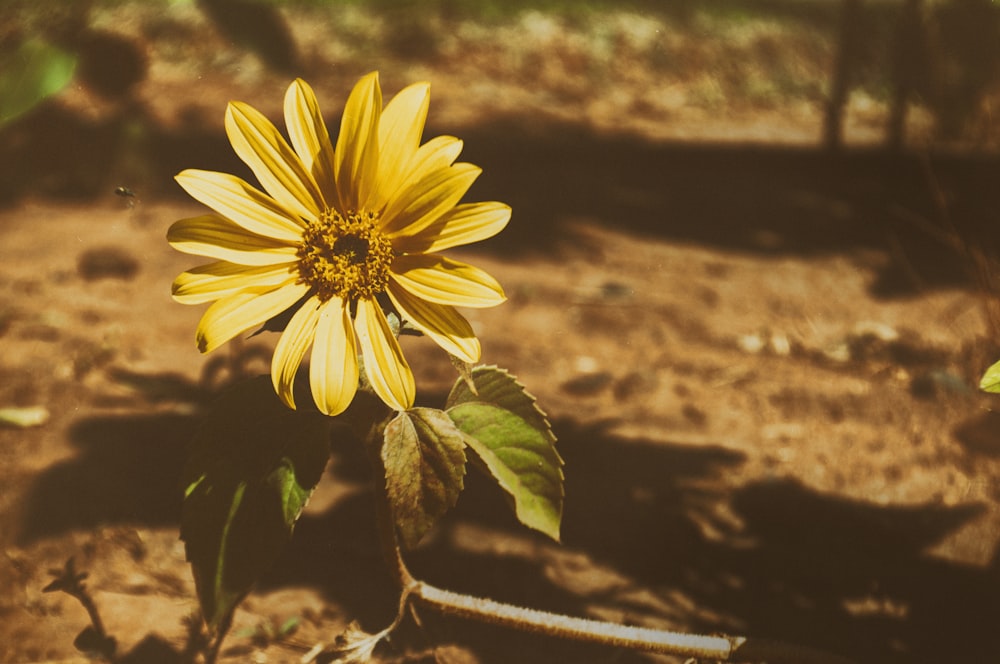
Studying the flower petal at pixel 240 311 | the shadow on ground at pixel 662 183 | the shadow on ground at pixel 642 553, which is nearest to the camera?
the flower petal at pixel 240 311

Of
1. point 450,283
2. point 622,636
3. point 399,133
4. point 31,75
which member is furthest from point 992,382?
point 31,75

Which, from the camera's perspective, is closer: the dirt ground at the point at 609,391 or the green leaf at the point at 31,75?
the dirt ground at the point at 609,391

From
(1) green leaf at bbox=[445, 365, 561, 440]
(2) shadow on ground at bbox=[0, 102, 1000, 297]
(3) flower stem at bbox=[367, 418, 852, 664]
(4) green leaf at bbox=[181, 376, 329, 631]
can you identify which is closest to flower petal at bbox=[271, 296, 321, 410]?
(4) green leaf at bbox=[181, 376, 329, 631]

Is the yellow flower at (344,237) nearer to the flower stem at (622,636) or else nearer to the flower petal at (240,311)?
the flower petal at (240,311)

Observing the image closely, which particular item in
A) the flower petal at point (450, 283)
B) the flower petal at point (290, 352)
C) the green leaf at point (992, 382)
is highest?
the flower petal at point (450, 283)

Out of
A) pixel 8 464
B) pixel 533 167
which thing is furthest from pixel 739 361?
pixel 8 464

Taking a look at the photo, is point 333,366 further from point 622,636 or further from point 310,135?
point 622,636

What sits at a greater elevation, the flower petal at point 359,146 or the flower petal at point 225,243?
the flower petal at point 359,146

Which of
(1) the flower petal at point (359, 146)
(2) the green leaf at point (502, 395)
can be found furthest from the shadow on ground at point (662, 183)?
(1) the flower petal at point (359, 146)
